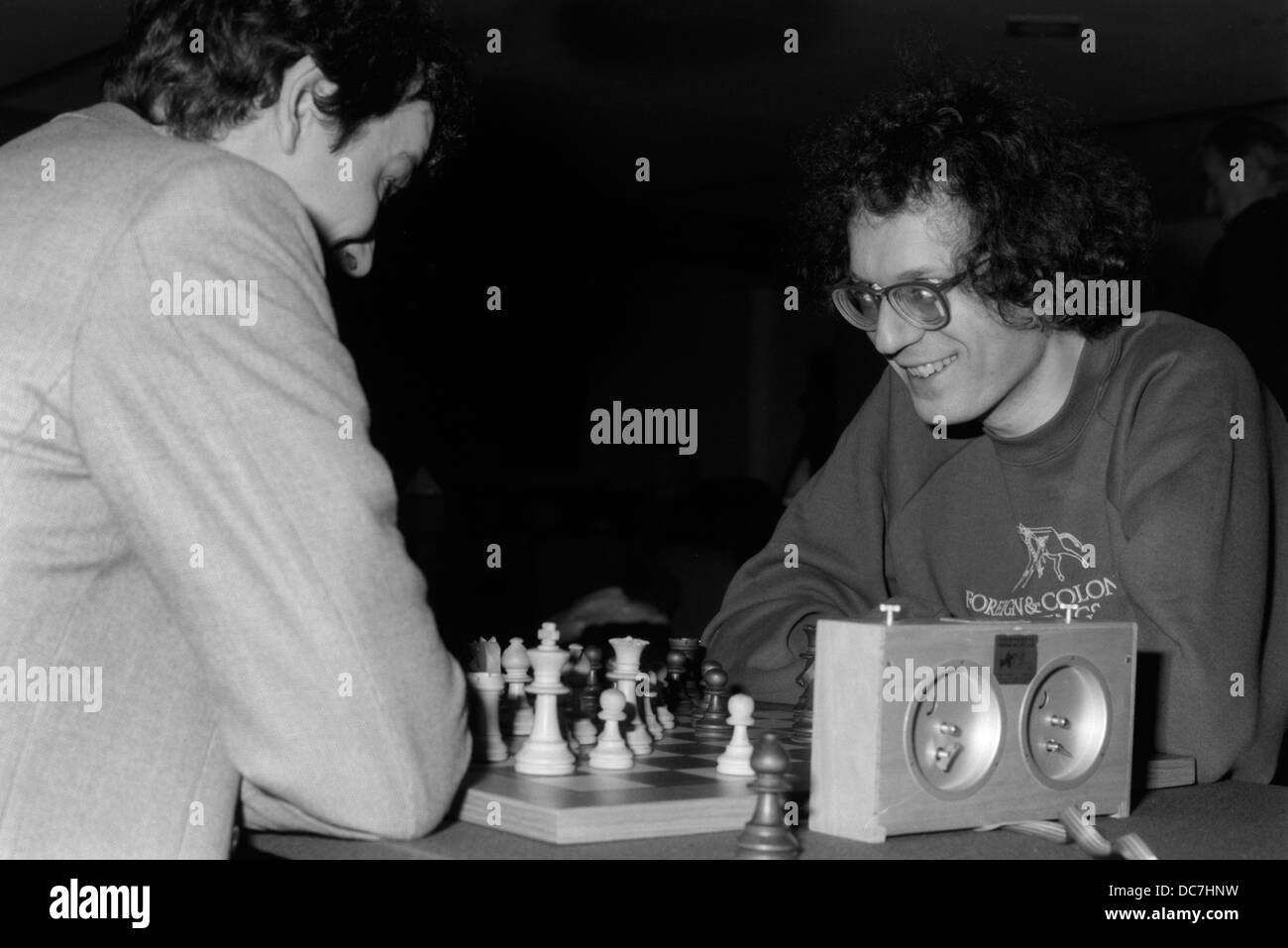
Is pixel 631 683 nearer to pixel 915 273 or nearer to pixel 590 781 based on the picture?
pixel 590 781

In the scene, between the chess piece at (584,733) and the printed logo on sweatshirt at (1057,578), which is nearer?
the chess piece at (584,733)

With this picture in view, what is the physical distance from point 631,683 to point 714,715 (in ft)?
0.54

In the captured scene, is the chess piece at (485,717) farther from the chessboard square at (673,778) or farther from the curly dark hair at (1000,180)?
the curly dark hair at (1000,180)

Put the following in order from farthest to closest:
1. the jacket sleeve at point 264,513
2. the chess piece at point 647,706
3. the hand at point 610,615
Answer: the hand at point 610,615
the chess piece at point 647,706
the jacket sleeve at point 264,513

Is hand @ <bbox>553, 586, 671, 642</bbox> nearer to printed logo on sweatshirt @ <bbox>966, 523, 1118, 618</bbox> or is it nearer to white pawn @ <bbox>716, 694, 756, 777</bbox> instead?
printed logo on sweatshirt @ <bbox>966, 523, 1118, 618</bbox>

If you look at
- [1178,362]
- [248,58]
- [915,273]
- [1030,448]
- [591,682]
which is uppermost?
[248,58]

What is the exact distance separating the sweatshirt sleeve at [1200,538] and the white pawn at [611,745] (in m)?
0.59

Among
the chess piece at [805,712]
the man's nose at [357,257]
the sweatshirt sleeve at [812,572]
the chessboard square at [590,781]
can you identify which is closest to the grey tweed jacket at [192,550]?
the chessboard square at [590,781]

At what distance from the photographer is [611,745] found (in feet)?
3.92

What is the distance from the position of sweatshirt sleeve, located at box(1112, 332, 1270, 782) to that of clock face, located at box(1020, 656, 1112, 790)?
34cm

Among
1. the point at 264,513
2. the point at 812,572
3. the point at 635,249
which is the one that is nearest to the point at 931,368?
the point at 812,572

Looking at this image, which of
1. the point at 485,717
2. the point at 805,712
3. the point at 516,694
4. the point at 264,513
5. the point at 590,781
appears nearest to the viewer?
the point at 264,513

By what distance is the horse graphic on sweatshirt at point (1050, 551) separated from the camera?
5.60ft

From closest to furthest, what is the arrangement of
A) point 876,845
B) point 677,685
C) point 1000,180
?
point 876,845 < point 677,685 < point 1000,180
